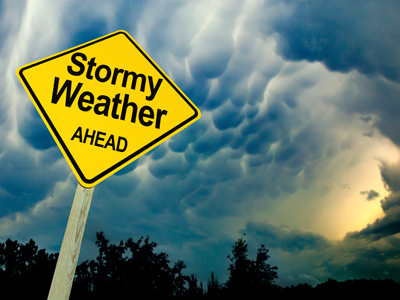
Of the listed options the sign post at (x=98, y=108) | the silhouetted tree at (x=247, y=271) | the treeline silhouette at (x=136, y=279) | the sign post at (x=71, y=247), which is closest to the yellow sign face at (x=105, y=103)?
the sign post at (x=98, y=108)

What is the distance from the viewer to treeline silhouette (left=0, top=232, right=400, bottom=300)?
26.5 meters

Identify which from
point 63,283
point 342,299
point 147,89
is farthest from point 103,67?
point 342,299

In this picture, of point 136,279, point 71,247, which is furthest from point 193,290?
point 71,247

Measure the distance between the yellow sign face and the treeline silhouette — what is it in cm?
2743

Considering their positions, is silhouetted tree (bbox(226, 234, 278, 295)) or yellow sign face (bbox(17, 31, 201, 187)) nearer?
yellow sign face (bbox(17, 31, 201, 187))

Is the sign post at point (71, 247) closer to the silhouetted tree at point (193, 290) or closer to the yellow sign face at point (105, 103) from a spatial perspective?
the yellow sign face at point (105, 103)

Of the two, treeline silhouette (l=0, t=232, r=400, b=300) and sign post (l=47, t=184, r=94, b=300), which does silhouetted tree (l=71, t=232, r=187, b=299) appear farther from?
sign post (l=47, t=184, r=94, b=300)

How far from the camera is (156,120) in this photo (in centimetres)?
291

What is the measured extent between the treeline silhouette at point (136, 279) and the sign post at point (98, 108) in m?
27.4

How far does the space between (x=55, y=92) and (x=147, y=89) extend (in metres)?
0.91

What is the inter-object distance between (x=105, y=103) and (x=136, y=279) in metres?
41.9

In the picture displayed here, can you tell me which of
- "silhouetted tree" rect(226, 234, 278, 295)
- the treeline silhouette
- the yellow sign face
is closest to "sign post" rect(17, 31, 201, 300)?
the yellow sign face

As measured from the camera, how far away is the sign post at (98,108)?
241 cm

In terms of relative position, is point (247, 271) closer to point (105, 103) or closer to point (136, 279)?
point (136, 279)
